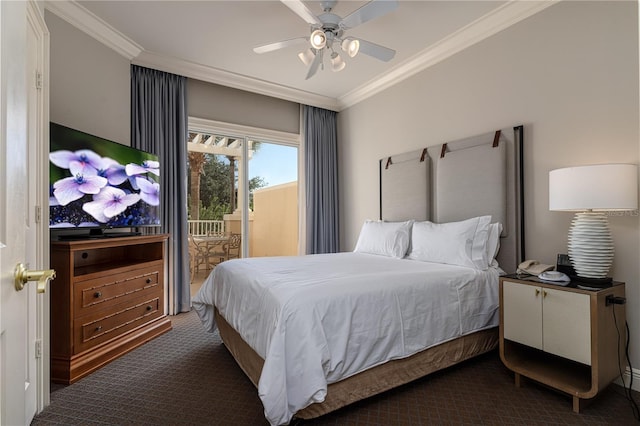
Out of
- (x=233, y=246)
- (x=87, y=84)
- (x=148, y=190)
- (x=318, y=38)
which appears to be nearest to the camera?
(x=318, y=38)

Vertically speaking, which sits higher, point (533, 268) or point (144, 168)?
point (144, 168)

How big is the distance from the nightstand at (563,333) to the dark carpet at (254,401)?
13 cm

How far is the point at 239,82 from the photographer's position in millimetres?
4129

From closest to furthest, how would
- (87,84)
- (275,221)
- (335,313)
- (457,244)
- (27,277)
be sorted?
(27,277) → (335,313) → (457,244) → (87,84) → (275,221)

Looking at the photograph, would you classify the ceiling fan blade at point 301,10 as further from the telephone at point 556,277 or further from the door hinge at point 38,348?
the door hinge at point 38,348

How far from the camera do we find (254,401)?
6.54 feet

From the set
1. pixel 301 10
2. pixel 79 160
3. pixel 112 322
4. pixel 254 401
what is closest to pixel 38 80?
pixel 79 160

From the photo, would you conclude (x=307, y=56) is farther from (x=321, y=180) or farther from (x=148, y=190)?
(x=321, y=180)

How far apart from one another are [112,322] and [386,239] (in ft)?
8.43

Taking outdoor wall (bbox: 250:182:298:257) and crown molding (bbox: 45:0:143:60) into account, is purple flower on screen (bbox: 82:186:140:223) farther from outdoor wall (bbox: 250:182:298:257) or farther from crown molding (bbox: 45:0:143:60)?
outdoor wall (bbox: 250:182:298:257)

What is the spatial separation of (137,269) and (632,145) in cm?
382

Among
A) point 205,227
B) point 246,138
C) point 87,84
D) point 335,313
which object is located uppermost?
point 87,84

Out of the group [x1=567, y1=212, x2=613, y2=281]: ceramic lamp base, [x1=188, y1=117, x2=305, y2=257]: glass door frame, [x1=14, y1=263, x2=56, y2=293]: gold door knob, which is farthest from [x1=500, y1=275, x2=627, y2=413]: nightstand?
[x1=188, y1=117, x2=305, y2=257]: glass door frame

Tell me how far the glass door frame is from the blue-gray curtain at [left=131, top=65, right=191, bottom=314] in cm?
29
